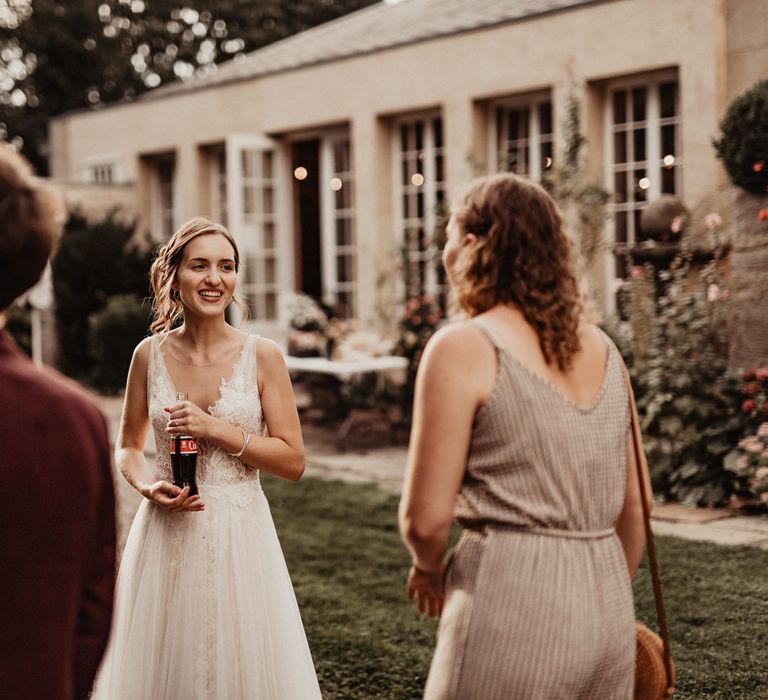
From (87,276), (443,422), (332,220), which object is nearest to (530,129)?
(332,220)

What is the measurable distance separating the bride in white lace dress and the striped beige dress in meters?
1.13

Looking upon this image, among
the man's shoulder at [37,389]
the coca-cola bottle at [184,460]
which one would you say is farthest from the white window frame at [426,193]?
the man's shoulder at [37,389]

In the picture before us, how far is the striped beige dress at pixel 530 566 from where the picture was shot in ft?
7.69

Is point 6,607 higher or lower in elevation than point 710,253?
lower

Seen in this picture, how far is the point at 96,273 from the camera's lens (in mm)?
16406

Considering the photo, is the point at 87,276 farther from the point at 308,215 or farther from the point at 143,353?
the point at 143,353

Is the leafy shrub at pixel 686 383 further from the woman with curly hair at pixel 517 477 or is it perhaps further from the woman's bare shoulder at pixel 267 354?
the woman with curly hair at pixel 517 477

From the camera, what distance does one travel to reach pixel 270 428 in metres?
3.63

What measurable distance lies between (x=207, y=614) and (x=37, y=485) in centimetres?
163

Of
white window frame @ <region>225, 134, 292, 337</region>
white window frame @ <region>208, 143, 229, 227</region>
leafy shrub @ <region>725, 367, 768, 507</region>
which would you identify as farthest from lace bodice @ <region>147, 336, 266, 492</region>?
white window frame @ <region>208, 143, 229, 227</region>

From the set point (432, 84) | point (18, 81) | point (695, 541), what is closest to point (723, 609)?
point (695, 541)

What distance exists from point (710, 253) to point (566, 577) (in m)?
7.00

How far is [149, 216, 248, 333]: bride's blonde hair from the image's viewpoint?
3615mm

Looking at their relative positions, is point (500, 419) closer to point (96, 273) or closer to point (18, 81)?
point (96, 273)
